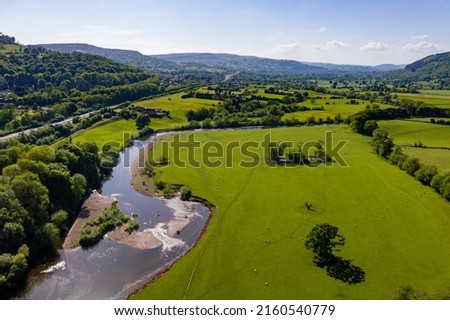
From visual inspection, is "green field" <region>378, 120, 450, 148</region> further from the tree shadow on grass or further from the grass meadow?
the tree shadow on grass

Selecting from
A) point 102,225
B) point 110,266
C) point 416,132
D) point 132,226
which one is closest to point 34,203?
point 102,225

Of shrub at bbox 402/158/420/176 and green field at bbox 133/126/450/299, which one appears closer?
green field at bbox 133/126/450/299

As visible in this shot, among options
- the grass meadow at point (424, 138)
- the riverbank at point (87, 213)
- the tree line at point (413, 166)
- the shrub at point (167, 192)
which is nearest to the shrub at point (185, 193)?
the shrub at point (167, 192)

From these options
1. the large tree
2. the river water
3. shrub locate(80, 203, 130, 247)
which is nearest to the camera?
the river water

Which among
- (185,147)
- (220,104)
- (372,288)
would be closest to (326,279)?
(372,288)

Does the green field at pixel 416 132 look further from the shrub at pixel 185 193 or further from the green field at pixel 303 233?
the shrub at pixel 185 193

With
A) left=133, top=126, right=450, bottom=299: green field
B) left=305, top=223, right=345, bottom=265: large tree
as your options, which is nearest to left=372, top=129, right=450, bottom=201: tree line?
left=133, top=126, right=450, bottom=299: green field

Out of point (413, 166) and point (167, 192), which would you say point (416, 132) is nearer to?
point (413, 166)
